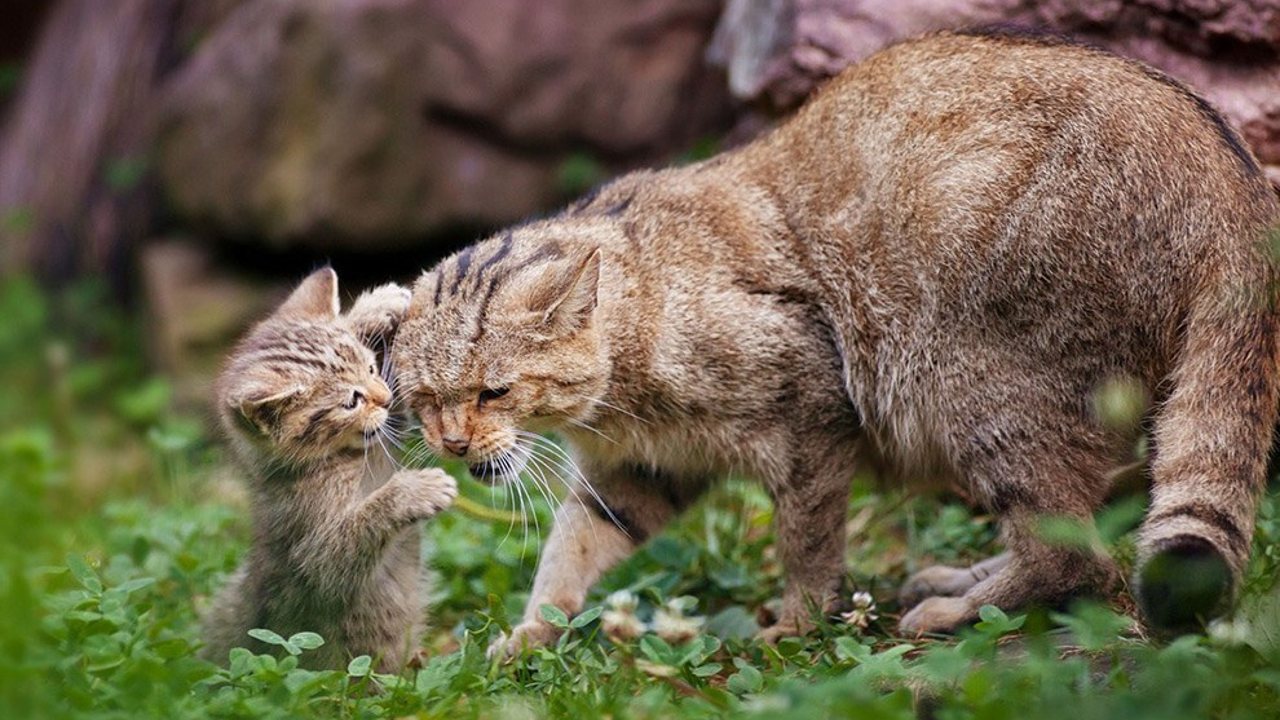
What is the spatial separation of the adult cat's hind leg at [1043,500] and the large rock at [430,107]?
4692 mm

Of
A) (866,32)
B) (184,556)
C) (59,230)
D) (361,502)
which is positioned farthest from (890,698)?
(59,230)

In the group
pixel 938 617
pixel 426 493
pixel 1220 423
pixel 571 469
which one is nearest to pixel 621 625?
pixel 426 493

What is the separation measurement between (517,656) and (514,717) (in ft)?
3.08

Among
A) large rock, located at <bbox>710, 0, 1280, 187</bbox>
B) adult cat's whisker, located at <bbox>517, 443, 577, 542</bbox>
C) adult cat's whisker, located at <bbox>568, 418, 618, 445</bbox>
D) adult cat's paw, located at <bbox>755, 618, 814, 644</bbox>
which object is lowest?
adult cat's paw, located at <bbox>755, 618, 814, 644</bbox>

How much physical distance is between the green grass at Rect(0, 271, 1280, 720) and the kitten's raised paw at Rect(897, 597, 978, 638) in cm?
10

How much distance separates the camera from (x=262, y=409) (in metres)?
4.56

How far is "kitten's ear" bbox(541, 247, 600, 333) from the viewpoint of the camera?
4.65 m

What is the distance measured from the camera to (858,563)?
5.75 m

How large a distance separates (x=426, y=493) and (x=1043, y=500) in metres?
1.97

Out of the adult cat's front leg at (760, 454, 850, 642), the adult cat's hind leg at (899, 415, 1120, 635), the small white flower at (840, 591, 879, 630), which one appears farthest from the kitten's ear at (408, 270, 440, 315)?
the adult cat's hind leg at (899, 415, 1120, 635)

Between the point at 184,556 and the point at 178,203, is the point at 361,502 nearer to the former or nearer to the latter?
the point at 184,556

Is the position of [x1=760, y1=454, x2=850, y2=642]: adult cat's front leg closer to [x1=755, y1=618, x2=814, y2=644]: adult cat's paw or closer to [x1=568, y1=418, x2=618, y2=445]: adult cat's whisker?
[x1=755, y1=618, x2=814, y2=644]: adult cat's paw

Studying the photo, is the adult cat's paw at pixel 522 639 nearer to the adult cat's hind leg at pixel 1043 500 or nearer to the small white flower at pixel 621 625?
the small white flower at pixel 621 625

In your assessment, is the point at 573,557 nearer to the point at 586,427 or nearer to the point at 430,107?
the point at 586,427
